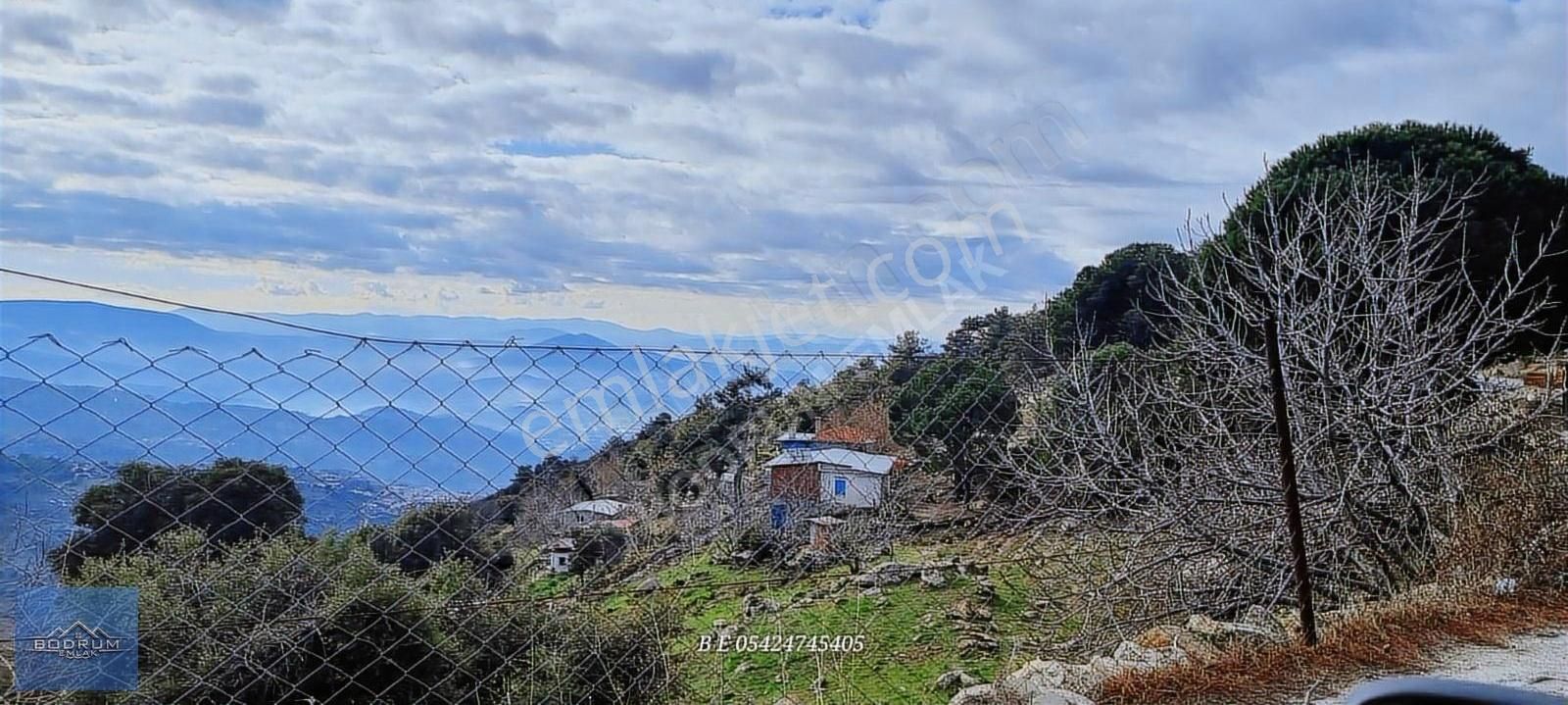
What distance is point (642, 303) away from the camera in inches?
221

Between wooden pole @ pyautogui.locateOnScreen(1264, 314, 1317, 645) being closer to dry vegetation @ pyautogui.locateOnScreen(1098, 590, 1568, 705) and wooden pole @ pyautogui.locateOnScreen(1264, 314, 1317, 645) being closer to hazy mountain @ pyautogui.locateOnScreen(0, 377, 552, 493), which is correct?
dry vegetation @ pyautogui.locateOnScreen(1098, 590, 1568, 705)

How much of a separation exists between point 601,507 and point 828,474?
0.94m

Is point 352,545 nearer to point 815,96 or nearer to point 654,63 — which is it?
point 654,63

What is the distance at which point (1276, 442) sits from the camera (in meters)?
4.71

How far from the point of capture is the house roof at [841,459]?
156 inches

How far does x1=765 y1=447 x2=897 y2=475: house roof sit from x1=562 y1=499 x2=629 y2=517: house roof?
61 centimetres

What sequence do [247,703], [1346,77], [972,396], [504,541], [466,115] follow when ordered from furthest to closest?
1. [1346,77]
2. [466,115]
3. [972,396]
4. [504,541]
5. [247,703]

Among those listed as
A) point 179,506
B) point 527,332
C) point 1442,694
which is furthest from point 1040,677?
point 179,506

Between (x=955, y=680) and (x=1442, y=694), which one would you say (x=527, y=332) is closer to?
(x=955, y=680)

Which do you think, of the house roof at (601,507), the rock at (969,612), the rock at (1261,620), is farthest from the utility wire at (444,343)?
the rock at (1261,620)

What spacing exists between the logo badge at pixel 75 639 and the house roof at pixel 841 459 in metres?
2.04

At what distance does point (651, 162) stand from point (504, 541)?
489cm

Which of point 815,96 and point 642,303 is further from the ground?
point 815,96

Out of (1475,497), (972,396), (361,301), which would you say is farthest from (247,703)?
(1475,497)
